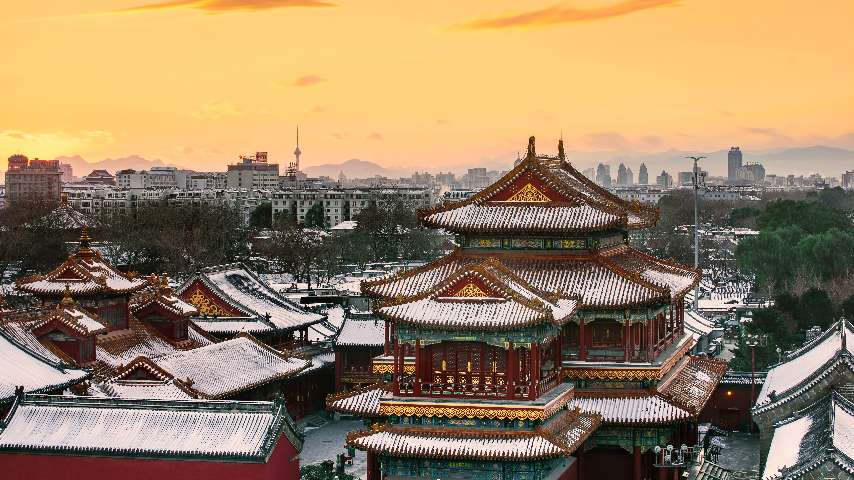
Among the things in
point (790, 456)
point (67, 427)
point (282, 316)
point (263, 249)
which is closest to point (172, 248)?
point (263, 249)

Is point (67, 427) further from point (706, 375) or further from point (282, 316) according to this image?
point (282, 316)

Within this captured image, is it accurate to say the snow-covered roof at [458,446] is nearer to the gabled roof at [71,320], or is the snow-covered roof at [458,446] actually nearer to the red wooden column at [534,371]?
the red wooden column at [534,371]

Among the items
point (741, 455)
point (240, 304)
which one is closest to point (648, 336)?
point (741, 455)

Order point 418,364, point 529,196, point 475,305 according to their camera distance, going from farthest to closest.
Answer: point 529,196 → point 418,364 → point 475,305

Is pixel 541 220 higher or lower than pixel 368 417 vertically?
higher

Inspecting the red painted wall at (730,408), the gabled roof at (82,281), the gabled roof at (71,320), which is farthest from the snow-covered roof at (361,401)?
the red painted wall at (730,408)

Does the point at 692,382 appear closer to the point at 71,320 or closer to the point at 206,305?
the point at 71,320

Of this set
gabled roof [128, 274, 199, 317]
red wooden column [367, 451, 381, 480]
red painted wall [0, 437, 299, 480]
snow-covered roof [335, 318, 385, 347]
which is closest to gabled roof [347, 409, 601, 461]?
red wooden column [367, 451, 381, 480]
